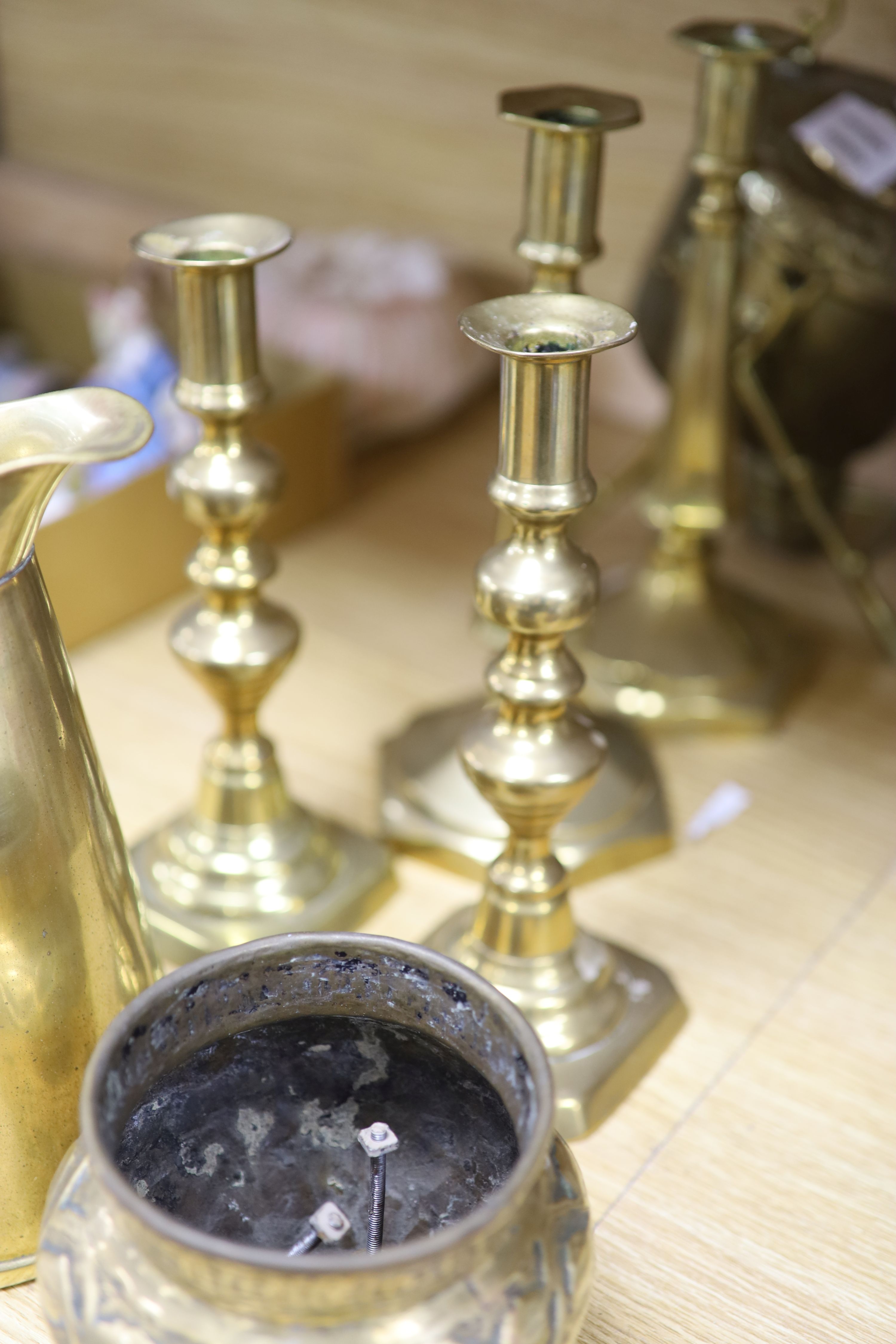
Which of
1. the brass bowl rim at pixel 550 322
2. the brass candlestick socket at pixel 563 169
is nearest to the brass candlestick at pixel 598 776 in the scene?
the brass candlestick socket at pixel 563 169

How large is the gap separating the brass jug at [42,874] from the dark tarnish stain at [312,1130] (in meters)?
0.04

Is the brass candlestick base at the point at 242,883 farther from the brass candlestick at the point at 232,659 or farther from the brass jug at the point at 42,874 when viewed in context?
the brass jug at the point at 42,874

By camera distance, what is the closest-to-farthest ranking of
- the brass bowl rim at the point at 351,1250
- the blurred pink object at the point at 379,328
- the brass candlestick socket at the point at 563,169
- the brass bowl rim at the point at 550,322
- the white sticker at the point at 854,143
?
1. the brass bowl rim at the point at 351,1250
2. the brass bowl rim at the point at 550,322
3. the brass candlestick socket at the point at 563,169
4. the white sticker at the point at 854,143
5. the blurred pink object at the point at 379,328

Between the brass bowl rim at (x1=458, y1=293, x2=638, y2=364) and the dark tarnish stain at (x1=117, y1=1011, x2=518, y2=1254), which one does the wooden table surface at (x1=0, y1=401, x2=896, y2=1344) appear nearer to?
the dark tarnish stain at (x1=117, y1=1011, x2=518, y2=1254)

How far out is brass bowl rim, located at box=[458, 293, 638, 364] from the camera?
0.35 meters

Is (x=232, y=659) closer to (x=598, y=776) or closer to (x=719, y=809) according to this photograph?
(x=598, y=776)

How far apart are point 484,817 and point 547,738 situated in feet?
0.45

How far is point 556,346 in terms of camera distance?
1.19ft

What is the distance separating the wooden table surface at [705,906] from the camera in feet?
1.30

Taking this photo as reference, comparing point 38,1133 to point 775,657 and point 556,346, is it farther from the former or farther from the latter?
point 775,657

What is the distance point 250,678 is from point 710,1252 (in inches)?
8.9

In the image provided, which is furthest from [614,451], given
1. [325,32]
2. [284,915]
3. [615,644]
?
[284,915]

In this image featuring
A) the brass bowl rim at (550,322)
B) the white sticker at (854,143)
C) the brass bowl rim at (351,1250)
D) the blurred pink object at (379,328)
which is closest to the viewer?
the brass bowl rim at (351,1250)

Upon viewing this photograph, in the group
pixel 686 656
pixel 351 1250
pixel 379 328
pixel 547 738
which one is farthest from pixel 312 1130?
pixel 379 328
